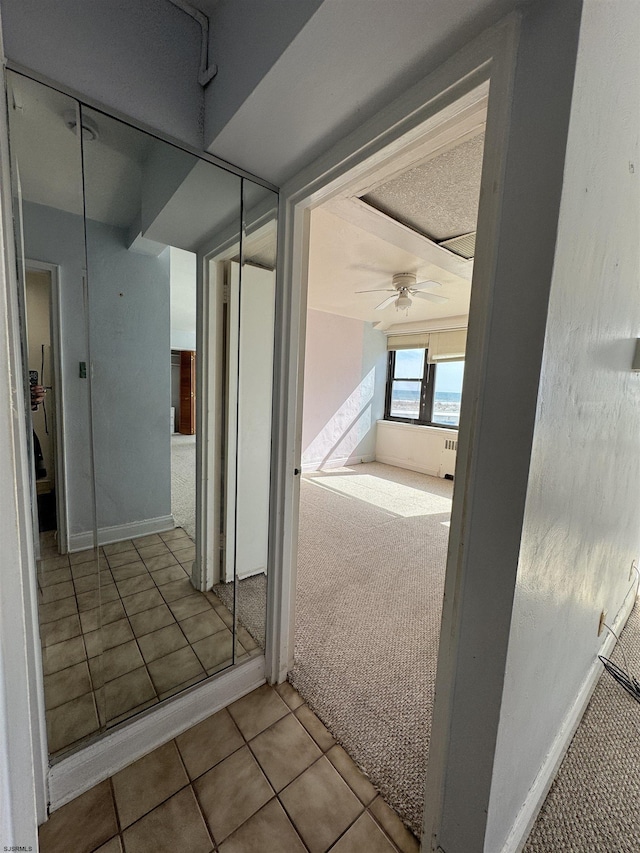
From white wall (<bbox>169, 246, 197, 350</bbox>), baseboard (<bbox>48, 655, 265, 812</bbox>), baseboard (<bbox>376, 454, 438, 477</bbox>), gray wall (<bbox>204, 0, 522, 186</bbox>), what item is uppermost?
gray wall (<bbox>204, 0, 522, 186</bbox>)

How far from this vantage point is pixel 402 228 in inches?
90.0

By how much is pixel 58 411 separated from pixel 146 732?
3.99 feet

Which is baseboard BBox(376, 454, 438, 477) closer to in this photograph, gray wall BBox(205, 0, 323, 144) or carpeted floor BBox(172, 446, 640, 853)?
carpeted floor BBox(172, 446, 640, 853)

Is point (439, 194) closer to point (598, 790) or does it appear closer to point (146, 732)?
point (598, 790)

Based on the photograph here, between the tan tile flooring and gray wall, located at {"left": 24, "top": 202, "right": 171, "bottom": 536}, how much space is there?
861mm

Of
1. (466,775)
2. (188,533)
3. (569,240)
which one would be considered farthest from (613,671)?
(188,533)

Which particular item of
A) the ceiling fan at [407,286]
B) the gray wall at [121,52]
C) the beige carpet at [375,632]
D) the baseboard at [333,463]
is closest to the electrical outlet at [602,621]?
the beige carpet at [375,632]

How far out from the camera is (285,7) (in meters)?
0.80

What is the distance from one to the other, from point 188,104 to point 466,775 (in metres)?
2.11

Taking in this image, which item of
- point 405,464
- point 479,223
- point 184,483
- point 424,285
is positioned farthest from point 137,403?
point 405,464

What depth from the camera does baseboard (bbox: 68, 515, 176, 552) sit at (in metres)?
1.26

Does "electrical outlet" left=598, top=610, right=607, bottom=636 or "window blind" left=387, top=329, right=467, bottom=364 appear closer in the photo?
"electrical outlet" left=598, top=610, right=607, bottom=636

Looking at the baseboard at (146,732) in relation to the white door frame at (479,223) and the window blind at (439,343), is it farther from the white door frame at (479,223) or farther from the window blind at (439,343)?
the window blind at (439,343)

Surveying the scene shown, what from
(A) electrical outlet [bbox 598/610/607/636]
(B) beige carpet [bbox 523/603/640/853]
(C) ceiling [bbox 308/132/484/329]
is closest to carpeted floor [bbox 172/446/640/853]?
(B) beige carpet [bbox 523/603/640/853]
